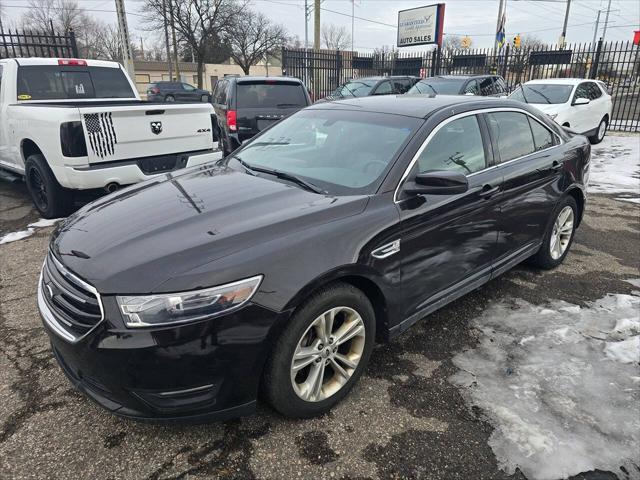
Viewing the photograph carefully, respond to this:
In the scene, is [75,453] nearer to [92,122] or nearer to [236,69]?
[92,122]

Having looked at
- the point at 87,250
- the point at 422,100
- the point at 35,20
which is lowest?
the point at 87,250

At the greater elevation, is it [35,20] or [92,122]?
[35,20]

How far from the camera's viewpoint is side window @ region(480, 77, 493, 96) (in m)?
12.1

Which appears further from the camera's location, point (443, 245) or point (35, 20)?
point (35, 20)

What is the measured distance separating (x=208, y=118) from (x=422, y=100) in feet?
10.7

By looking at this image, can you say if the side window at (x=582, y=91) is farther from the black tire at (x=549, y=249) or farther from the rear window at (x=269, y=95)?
the black tire at (x=549, y=249)

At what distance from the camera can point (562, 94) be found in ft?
36.1

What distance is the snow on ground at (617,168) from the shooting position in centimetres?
781

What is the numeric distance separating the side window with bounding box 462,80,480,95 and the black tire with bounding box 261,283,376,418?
10.3 metres

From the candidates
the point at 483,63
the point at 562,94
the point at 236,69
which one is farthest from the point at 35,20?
the point at 562,94

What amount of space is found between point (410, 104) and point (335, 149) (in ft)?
2.32

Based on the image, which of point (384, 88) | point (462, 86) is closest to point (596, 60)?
point (462, 86)

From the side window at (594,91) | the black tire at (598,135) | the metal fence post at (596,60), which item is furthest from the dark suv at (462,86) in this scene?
the metal fence post at (596,60)

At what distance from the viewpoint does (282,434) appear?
2.36 meters
